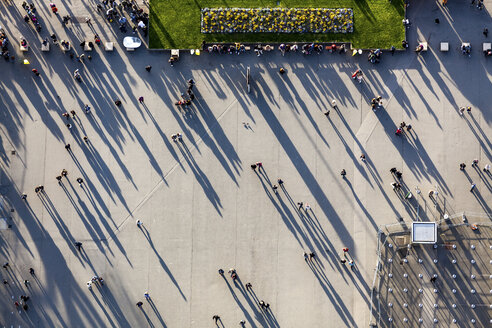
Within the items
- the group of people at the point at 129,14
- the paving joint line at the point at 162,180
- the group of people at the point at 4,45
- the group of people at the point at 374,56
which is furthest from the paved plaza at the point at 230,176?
the group of people at the point at 129,14

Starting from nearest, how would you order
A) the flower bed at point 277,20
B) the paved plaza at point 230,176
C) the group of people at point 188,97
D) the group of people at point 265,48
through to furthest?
1. the paved plaza at point 230,176
2. the group of people at point 188,97
3. the group of people at point 265,48
4. the flower bed at point 277,20

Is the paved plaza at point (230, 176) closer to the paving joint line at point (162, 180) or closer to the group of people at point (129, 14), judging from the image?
the paving joint line at point (162, 180)

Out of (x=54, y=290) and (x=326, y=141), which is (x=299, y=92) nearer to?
(x=326, y=141)

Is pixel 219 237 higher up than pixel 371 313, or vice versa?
pixel 219 237

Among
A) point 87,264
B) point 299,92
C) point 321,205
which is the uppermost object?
point 299,92

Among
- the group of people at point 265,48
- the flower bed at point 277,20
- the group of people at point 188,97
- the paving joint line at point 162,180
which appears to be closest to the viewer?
the paving joint line at point 162,180

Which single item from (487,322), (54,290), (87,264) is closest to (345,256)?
(487,322)
